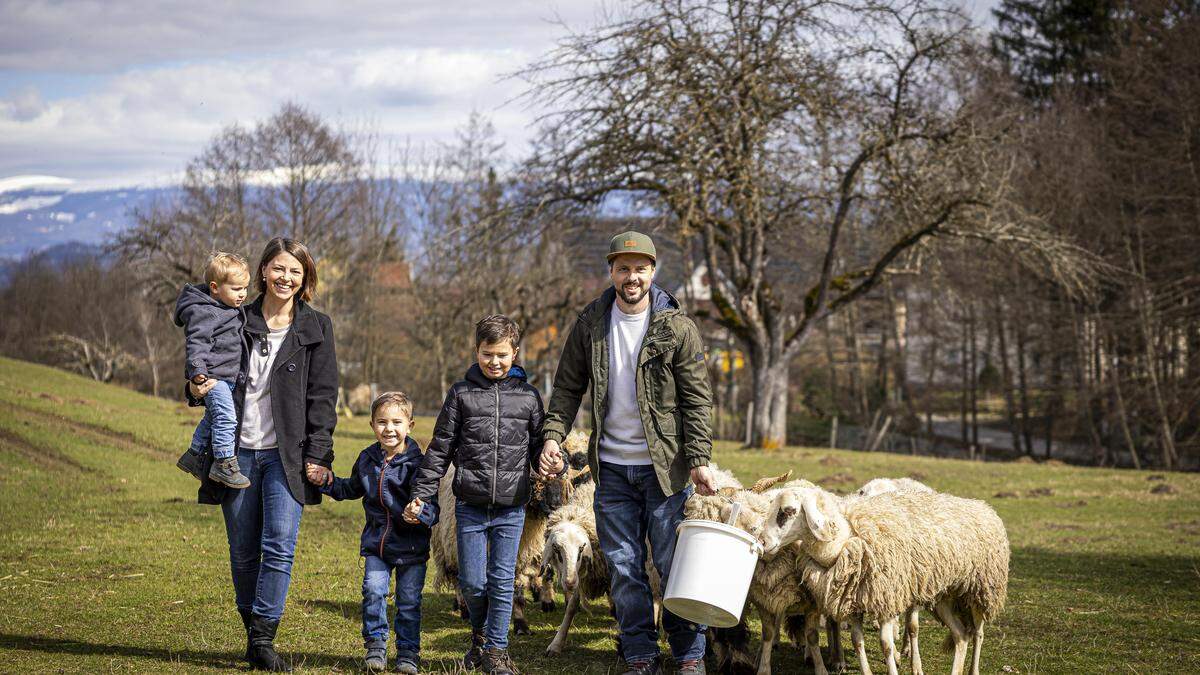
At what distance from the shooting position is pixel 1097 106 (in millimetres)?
35531

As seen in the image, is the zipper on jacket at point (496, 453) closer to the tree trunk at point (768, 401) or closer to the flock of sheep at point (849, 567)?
the flock of sheep at point (849, 567)

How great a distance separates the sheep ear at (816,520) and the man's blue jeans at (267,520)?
285 cm

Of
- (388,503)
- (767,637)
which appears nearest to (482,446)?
(388,503)

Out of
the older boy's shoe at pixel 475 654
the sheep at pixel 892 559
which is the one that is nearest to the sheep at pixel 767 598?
the sheep at pixel 892 559

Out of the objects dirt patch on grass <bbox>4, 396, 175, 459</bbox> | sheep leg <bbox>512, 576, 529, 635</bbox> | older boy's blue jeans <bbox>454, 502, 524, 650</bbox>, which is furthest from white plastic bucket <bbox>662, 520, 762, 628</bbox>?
dirt patch on grass <bbox>4, 396, 175, 459</bbox>

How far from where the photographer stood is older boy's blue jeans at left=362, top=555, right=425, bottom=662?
19.2 feet

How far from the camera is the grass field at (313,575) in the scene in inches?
260

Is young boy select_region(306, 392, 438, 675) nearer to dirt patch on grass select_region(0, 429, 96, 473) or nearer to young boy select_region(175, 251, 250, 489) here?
young boy select_region(175, 251, 250, 489)

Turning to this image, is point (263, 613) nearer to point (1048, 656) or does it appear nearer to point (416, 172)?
point (1048, 656)

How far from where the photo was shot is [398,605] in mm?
5953

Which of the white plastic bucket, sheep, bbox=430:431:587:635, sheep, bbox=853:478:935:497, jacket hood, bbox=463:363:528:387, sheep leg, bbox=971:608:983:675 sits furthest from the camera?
sheep, bbox=853:478:935:497

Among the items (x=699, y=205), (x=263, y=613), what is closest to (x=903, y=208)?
(x=699, y=205)

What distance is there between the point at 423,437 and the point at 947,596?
17.3 metres

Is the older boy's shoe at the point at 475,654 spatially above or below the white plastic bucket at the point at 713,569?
below
